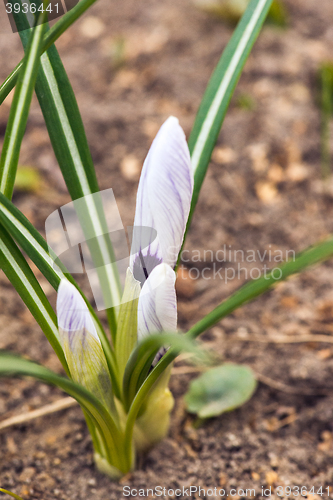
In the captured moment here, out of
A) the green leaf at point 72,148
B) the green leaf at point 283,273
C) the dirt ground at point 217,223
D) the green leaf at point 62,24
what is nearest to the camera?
the green leaf at point 283,273

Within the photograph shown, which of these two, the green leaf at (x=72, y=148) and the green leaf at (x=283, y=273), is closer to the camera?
the green leaf at (x=283, y=273)

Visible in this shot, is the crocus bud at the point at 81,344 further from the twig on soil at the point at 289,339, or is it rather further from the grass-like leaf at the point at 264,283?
the twig on soil at the point at 289,339

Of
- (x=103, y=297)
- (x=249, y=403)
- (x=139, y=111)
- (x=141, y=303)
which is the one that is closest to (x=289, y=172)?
(x=139, y=111)

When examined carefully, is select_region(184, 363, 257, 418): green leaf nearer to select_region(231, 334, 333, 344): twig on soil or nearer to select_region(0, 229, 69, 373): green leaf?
select_region(231, 334, 333, 344): twig on soil

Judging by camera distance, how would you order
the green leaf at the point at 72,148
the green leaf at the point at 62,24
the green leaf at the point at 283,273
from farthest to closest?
the green leaf at the point at 72,148 → the green leaf at the point at 62,24 → the green leaf at the point at 283,273

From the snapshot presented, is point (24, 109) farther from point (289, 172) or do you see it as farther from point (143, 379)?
point (289, 172)

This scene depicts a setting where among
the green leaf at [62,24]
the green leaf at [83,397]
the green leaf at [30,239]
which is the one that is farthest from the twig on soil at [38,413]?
the green leaf at [62,24]

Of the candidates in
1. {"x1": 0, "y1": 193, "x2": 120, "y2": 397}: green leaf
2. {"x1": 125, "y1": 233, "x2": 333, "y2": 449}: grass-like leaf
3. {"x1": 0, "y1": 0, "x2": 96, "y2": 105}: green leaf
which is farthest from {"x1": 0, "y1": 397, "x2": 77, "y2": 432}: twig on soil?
{"x1": 0, "y1": 0, "x2": 96, "y2": 105}: green leaf
